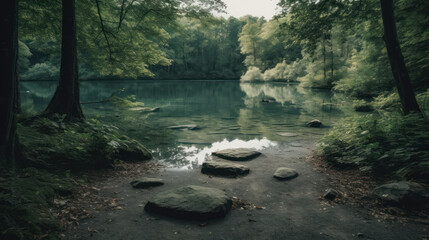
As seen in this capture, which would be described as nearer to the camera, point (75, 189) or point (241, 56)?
point (75, 189)

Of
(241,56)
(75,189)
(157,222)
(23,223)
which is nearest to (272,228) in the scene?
(157,222)

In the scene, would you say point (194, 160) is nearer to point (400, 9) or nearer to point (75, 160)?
point (75, 160)

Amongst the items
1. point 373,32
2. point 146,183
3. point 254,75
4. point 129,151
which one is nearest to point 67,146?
point 129,151

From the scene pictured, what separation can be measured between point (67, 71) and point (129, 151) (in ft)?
9.86

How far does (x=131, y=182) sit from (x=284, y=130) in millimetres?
8715

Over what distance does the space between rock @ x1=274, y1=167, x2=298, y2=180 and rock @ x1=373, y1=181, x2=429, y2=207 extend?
6.13 ft

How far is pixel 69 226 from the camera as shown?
3.51 metres

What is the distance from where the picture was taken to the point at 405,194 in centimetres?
407

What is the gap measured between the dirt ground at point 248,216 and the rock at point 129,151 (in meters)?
1.33

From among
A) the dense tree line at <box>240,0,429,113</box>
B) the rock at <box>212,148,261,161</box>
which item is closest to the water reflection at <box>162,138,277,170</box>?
the rock at <box>212,148,261,161</box>

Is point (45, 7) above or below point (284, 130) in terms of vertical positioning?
above

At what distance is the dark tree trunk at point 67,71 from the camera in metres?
7.39

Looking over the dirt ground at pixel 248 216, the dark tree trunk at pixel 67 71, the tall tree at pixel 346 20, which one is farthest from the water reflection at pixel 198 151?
the tall tree at pixel 346 20

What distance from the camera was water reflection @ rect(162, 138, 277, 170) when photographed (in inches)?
297
